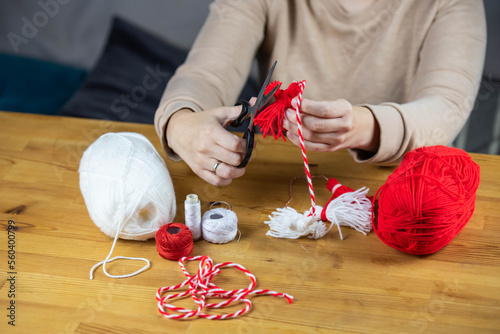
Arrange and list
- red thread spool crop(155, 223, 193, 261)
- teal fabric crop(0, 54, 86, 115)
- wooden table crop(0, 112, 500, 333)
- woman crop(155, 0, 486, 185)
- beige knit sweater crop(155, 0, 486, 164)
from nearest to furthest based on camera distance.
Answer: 1. wooden table crop(0, 112, 500, 333)
2. red thread spool crop(155, 223, 193, 261)
3. woman crop(155, 0, 486, 185)
4. beige knit sweater crop(155, 0, 486, 164)
5. teal fabric crop(0, 54, 86, 115)

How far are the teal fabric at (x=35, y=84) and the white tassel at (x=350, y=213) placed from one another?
4.56 ft

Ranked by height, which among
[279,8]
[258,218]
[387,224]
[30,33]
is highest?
[279,8]

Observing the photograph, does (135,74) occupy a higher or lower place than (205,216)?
lower

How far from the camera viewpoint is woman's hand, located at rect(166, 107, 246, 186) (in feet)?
2.92

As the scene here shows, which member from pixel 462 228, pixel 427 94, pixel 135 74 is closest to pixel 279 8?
pixel 427 94

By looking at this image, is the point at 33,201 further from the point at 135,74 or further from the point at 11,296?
the point at 135,74

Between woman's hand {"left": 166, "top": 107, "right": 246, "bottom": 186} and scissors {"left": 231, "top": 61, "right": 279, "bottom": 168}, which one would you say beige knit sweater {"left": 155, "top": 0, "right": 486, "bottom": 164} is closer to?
woman's hand {"left": 166, "top": 107, "right": 246, "bottom": 186}

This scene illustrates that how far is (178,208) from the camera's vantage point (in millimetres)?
937

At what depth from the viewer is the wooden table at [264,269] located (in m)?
0.70

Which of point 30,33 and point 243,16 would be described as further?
point 30,33

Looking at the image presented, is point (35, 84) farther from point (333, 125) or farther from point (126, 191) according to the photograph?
point (333, 125)

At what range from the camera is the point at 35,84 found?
6.45 feet

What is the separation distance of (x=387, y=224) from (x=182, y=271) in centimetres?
33

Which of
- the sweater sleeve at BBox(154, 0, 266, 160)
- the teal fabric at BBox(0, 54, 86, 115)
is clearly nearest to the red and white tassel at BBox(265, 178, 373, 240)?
the sweater sleeve at BBox(154, 0, 266, 160)
